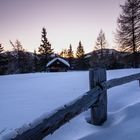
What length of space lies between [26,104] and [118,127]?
9.82 feet

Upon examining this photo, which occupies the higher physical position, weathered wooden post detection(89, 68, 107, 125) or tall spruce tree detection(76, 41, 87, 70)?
tall spruce tree detection(76, 41, 87, 70)

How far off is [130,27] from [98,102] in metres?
33.5

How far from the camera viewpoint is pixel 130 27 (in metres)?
36.0

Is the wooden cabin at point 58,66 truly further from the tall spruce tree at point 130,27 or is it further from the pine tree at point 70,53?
the pine tree at point 70,53

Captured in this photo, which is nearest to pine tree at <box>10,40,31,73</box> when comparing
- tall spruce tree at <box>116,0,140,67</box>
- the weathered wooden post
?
tall spruce tree at <box>116,0,140,67</box>

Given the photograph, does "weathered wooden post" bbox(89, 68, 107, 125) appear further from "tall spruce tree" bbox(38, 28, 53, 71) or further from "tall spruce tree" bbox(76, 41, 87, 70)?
"tall spruce tree" bbox(76, 41, 87, 70)

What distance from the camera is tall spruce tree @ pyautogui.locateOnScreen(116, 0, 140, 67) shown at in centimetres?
3553

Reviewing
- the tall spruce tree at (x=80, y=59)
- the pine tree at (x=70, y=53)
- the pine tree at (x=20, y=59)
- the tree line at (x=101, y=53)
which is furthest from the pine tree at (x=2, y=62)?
the pine tree at (x=70, y=53)

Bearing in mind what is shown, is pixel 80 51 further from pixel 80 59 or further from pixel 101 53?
pixel 101 53

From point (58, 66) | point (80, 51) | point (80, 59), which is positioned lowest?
point (58, 66)

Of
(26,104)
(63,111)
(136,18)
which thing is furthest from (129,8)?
(63,111)

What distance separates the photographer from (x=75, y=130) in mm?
3977

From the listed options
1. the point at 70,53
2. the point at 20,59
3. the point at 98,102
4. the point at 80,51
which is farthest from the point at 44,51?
the point at 98,102

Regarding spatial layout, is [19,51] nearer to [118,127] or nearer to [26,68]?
[26,68]
